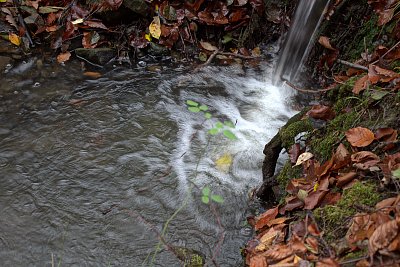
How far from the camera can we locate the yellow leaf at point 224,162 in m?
3.53

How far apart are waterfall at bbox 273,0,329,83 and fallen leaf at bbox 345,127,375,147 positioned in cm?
251

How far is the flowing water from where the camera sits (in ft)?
9.13

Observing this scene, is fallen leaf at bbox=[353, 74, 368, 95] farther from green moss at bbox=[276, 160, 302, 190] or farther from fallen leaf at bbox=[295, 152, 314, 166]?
green moss at bbox=[276, 160, 302, 190]

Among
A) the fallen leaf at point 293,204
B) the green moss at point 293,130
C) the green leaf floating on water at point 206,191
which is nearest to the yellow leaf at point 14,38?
the green leaf floating on water at point 206,191

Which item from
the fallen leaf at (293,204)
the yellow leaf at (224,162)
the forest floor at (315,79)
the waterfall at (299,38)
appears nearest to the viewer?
the forest floor at (315,79)

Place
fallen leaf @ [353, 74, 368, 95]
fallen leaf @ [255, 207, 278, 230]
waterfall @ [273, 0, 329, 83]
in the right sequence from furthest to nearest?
waterfall @ [273, 0, 329, 83] → fallen leaf @ [353, 74, 368, 95] → fallen leaf @ [255, 207, 278, 230]

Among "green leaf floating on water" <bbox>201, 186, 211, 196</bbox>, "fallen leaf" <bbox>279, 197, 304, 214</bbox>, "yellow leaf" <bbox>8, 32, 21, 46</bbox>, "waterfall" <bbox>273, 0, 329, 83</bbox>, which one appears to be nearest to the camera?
"fallen leaf" <bbox>279, 197, 304, 214</bbox>

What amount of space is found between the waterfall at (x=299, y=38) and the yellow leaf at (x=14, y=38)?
3.38m

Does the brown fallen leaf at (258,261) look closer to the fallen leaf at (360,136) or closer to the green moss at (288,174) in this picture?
the green moss at (288,174)

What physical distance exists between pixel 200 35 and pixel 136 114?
1776 millimetres

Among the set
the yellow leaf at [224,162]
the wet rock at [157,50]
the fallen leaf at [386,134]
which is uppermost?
the fallen leaf at [386,134]

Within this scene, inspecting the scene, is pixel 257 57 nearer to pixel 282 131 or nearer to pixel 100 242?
pixel 282 131

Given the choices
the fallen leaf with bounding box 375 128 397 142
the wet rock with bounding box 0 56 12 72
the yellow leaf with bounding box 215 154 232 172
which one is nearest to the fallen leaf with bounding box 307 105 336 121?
the fallen leaf with bounding box 375 128 397 142

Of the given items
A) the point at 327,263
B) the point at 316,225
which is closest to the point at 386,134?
the point at 316,225
